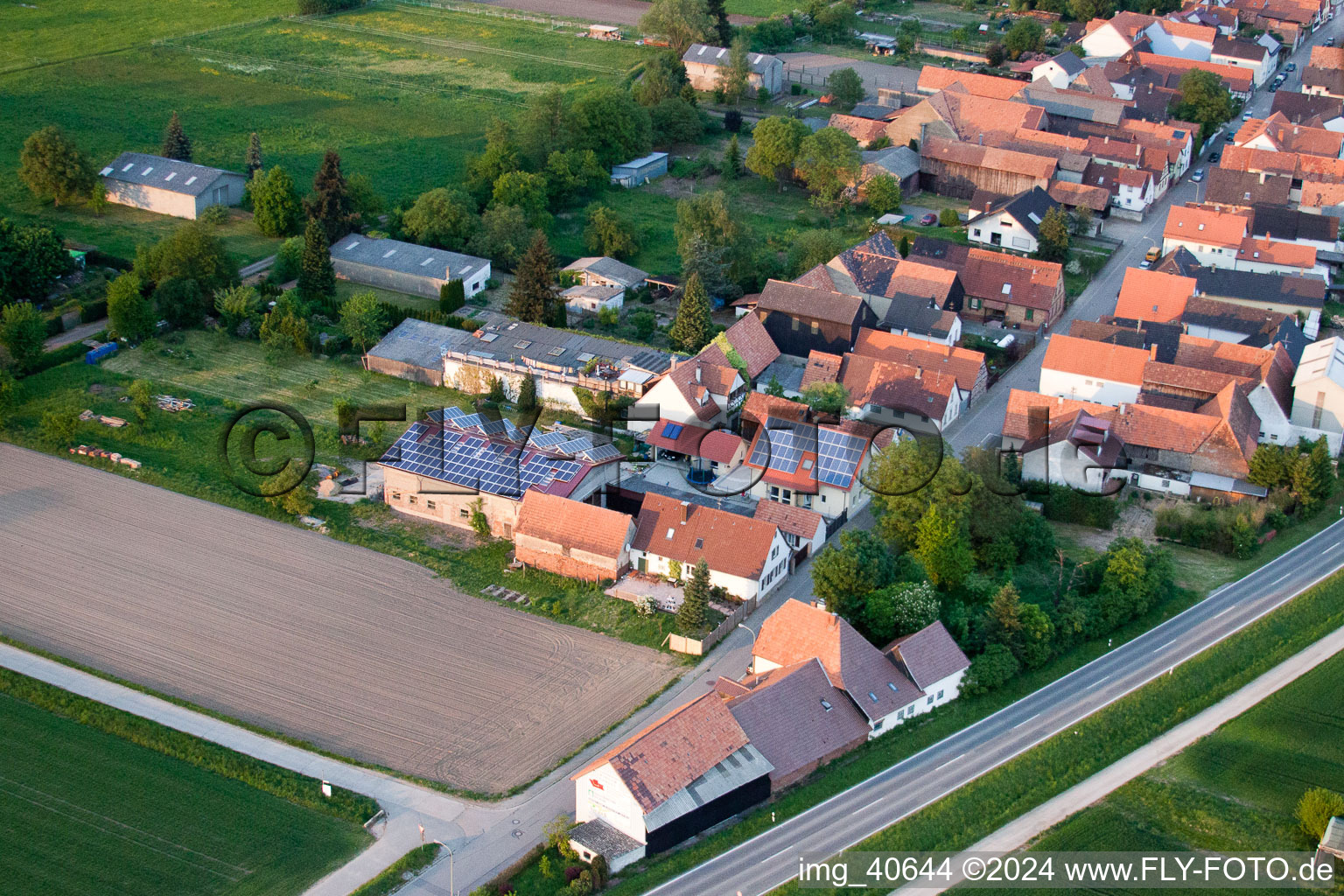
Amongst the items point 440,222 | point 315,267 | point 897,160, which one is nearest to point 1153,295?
point 897,160

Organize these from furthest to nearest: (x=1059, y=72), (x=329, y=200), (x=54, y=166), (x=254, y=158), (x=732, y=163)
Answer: (x=1059, y=72), (x=732, y=163), (x=254, y=158), (x=54, y=166), (x=329, y=200)

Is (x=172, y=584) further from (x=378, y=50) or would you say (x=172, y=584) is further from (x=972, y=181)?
(x=378, y=50)

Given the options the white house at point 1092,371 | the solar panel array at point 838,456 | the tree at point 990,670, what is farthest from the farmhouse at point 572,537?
the white house at point 1092,371

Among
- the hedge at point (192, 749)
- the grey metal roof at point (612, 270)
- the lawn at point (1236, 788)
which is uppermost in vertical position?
the grey metal roof at point (612, 270)

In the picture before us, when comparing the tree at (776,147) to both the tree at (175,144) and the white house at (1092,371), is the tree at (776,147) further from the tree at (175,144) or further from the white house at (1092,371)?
the tree at (175,144)

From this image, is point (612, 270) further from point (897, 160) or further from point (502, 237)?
point (897, 160)
